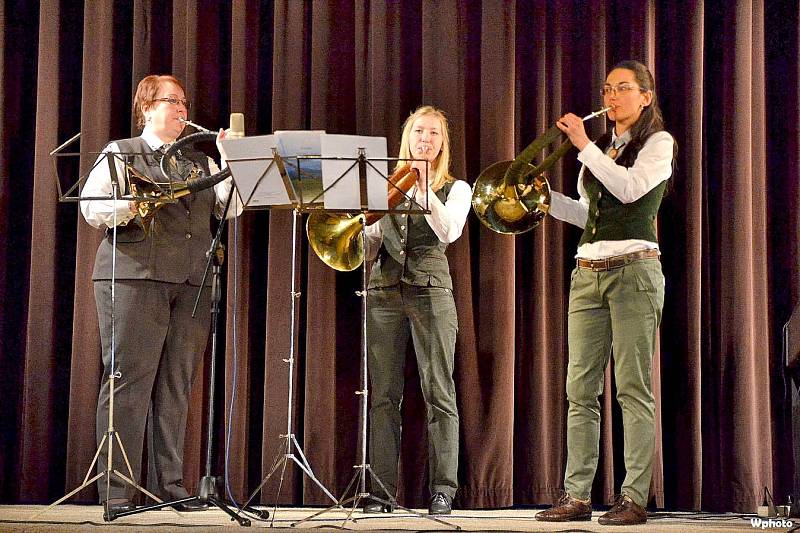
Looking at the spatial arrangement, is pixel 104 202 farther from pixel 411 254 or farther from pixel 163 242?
pixel 411 254

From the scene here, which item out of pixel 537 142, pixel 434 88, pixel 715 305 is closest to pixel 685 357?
pixel 715 305

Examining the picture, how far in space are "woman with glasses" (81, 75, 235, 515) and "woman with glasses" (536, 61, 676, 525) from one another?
1527mm

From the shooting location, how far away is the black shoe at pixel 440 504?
146 inches

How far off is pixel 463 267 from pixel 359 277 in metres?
0.50

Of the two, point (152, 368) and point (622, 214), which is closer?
point (622, 214)

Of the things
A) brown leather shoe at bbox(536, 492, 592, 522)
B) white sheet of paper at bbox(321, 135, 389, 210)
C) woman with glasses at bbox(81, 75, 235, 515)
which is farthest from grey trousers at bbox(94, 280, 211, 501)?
brown leather shoe at bbox(536, 492, 592, 522)

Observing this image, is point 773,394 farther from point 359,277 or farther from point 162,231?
point 162,231

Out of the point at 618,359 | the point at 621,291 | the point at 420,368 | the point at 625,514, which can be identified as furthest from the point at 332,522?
the point at 621,291

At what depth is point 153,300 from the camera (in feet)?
12.1

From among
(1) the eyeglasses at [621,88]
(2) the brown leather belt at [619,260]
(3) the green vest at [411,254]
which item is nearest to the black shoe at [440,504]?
(3) the green vest at [411,254]

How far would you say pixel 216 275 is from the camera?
332 cm

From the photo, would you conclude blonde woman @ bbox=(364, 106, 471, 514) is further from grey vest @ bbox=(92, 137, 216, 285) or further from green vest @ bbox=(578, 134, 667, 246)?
grey vest @ bbox=(92, 137, 216, 285)

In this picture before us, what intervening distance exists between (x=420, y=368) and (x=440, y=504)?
0.57 meters

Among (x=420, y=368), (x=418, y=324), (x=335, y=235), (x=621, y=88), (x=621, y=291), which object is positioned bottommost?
(x=420, y=368)
